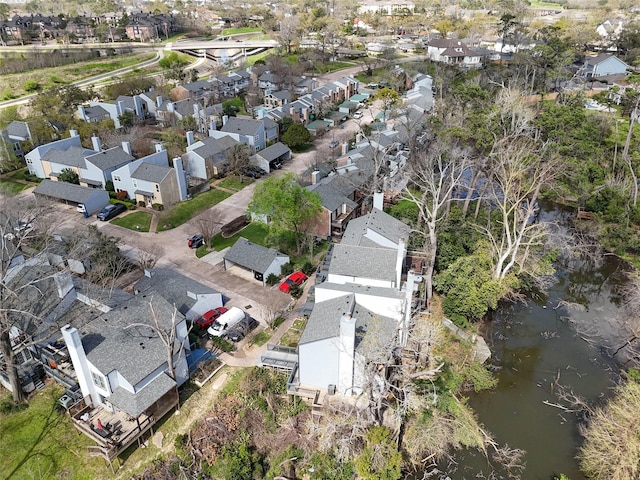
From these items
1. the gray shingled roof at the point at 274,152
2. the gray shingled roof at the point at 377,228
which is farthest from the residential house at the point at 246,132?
the gray shingled roof at the point at 377,228

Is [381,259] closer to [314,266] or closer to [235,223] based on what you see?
[314,266]

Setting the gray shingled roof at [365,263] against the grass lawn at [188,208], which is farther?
the grass lawn at [188,208]

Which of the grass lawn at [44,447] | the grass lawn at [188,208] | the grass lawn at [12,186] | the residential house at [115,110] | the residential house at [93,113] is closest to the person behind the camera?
the grass lawn at [44,447]

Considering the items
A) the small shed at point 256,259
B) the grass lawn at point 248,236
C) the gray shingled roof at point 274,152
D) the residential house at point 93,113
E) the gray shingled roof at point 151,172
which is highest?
the residential house at point 93,113

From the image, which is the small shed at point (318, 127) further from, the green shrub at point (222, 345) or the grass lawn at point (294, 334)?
the green shrub at point (222, 345)

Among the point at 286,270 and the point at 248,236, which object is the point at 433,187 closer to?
the point at 286,270

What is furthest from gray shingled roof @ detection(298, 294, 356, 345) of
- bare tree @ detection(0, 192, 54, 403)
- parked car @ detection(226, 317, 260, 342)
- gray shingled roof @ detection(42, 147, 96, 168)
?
gray shingled roof @ detection(42, 147, 96, 168)

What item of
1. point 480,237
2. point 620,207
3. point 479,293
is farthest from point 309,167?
point 620,207

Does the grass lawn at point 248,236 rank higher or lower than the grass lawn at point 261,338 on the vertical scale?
lower
